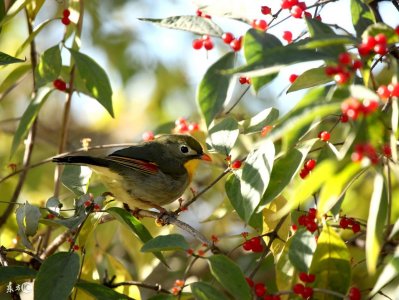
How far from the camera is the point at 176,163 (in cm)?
534

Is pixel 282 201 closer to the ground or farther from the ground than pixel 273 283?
farther from the ground

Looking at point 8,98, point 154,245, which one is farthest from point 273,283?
point 8,98

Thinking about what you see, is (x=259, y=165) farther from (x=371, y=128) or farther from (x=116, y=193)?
(x=116, y=193)

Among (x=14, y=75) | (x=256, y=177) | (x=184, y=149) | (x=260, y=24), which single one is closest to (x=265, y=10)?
(x=260, y=24)

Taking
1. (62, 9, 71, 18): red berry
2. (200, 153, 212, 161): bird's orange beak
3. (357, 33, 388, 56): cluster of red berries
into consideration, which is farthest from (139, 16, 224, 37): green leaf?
(200, 153, 212, 161): bird's orange beak

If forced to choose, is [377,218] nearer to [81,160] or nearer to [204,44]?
[204,44]

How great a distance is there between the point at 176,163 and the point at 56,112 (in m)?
3.34

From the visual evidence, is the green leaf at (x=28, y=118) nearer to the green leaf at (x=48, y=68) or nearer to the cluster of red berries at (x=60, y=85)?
the green leaf at (x=48, y=68)

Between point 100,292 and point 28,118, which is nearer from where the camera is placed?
point 100,292

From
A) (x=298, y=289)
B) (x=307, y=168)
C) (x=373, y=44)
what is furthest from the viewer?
(x=307, y=168)

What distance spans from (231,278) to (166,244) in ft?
0.99

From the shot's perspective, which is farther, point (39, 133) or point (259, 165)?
point (39, 133)

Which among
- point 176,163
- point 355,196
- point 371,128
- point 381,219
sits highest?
point 371,128

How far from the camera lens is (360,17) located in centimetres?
284
